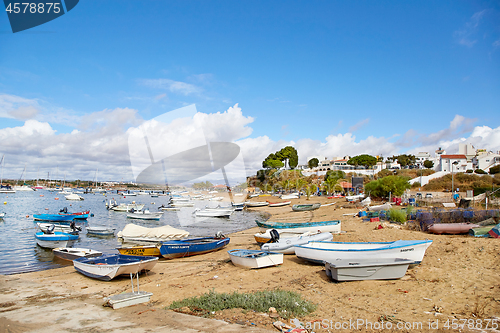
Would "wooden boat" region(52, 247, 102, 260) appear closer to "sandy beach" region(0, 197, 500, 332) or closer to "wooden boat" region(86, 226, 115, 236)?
"sandy beach" region(0, 197, 500, 332)

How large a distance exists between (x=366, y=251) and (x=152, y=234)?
16.9 meters

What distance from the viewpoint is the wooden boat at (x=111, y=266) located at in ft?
42.3

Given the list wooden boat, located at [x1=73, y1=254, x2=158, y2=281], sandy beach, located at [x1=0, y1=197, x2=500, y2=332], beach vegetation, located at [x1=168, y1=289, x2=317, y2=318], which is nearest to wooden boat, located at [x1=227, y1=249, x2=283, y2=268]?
sandy beach, located at [x1=0, y1=197, x2=500, y2=332]

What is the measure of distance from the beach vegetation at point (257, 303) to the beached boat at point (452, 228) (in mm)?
12621

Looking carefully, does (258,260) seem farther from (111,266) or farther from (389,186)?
(389,186)

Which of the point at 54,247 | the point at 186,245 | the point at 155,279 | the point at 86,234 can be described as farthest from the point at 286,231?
the point at 86,234

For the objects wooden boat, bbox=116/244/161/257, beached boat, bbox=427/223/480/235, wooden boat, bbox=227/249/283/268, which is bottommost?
wooden boat, bbox=116/244/161/257

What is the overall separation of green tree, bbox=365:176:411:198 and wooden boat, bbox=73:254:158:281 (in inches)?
1408

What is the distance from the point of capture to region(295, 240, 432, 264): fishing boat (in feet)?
37.9

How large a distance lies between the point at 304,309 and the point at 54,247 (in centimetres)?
2081

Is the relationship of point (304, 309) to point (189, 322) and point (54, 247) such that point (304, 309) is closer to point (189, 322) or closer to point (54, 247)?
point (189, 322)

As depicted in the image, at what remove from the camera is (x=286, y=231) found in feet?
70.8

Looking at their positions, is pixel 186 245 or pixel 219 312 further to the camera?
pixel 186 245

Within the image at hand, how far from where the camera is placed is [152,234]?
23.1m
